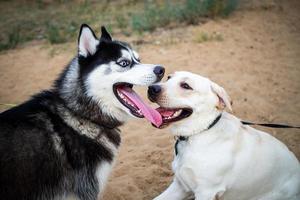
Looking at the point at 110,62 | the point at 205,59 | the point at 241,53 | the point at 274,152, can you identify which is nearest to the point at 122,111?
the point at 110,62

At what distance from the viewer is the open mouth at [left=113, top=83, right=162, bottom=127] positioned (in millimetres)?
3082

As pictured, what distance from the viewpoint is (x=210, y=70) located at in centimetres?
648

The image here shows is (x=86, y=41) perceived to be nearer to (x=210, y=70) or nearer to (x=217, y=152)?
(x=217, y=152)

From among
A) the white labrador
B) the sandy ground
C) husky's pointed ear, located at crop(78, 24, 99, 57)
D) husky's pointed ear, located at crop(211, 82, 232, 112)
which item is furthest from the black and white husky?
the sandy ground

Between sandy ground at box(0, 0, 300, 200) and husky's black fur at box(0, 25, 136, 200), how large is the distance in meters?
0.92

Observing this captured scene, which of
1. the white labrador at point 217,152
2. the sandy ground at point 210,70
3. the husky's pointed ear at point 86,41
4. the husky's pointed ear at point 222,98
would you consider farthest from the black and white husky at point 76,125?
the sandy ground at point 210,70

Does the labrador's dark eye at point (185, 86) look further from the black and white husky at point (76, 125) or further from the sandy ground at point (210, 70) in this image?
the sandy ground at point (210, 70)

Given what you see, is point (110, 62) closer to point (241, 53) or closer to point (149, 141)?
point (149, 141)

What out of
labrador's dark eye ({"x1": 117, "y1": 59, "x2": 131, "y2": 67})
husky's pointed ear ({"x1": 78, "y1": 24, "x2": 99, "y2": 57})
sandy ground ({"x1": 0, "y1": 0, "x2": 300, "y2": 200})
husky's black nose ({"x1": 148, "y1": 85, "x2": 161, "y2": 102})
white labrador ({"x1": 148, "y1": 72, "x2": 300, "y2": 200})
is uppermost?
husky's pointed ear ({"x1": 78, "y1": 24, "x2": 99, "y2": 57})

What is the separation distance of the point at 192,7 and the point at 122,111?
6.10 metres

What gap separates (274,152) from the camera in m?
3.12

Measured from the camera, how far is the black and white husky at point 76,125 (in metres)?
2.77

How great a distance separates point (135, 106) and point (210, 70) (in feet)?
11.7

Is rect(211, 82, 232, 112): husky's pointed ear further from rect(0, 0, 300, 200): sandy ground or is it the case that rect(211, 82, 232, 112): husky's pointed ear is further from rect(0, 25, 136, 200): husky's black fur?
rect(0, 0, 300, 200): sandy ground
